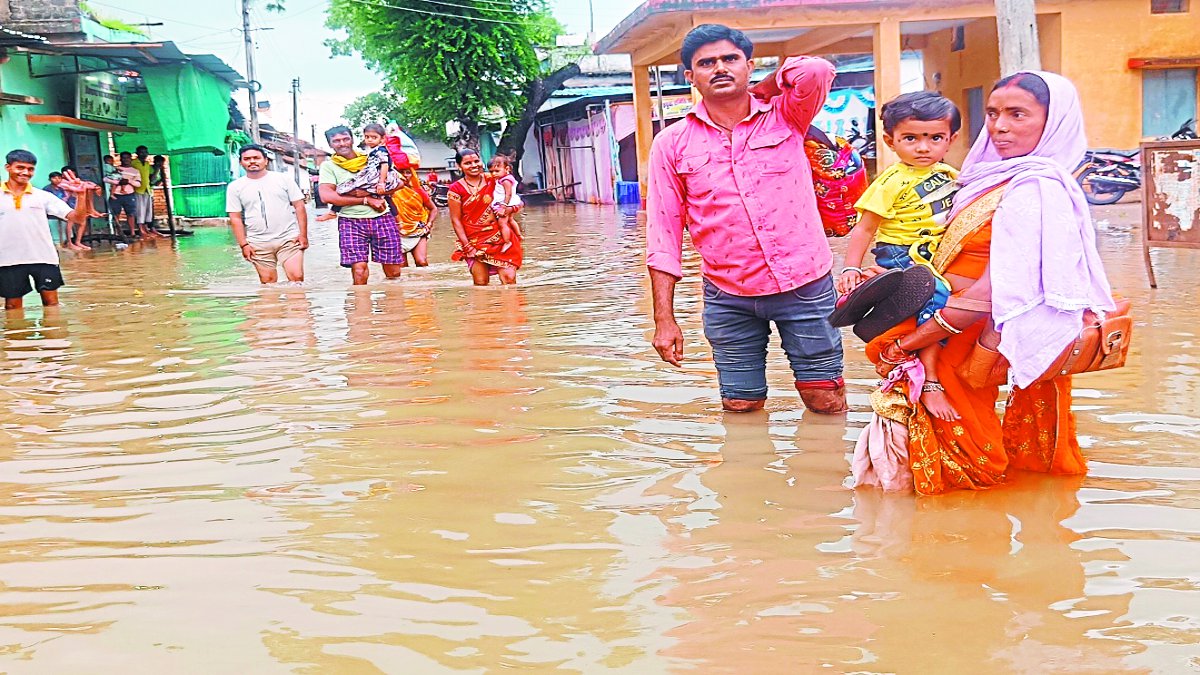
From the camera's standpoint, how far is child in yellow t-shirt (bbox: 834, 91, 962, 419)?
162 inches

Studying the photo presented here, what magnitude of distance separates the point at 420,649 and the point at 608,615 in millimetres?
473

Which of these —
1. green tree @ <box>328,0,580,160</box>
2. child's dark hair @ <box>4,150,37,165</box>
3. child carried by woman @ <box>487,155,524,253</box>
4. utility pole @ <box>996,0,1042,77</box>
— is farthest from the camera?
green tree @ <box>328,0,580,160</box>

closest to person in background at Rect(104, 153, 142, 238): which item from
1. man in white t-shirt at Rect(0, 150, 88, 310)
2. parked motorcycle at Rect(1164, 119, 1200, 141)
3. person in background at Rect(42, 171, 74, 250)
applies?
person in background at Rect(42, 171, 74, 250)

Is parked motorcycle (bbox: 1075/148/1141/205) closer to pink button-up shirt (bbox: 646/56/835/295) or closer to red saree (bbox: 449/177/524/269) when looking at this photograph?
red saree (bbox: 449/177/524/269)

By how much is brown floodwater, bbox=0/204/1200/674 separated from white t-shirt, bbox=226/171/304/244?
13.5ft

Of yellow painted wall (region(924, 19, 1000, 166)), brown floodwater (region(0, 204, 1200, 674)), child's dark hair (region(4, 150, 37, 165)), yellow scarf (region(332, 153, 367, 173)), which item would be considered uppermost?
yellow painted wall (region(924, 19, 1000, 166))

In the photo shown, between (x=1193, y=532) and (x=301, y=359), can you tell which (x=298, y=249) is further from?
(x=1193, y=532)

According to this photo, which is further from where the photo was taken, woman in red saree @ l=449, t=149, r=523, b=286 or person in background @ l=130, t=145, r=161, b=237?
person in background @ l=130, t=145, r=161, b=237

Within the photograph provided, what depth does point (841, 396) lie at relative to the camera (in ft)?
15.3

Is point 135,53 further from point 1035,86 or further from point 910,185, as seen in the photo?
point 1035,86

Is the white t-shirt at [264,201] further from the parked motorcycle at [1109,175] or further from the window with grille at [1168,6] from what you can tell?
the window with grille at [1168,6]

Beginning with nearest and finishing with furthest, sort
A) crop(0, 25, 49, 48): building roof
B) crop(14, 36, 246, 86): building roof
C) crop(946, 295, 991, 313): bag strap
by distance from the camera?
crop(946, 295, 991, 313): bag strap < crop(0, 25, 49, 48): building roof < crop(14, 36, 246, 86): building roof

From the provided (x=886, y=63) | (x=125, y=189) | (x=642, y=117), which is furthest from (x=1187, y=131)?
(x=125, y=189)

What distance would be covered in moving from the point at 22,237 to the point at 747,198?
24.3 ft
